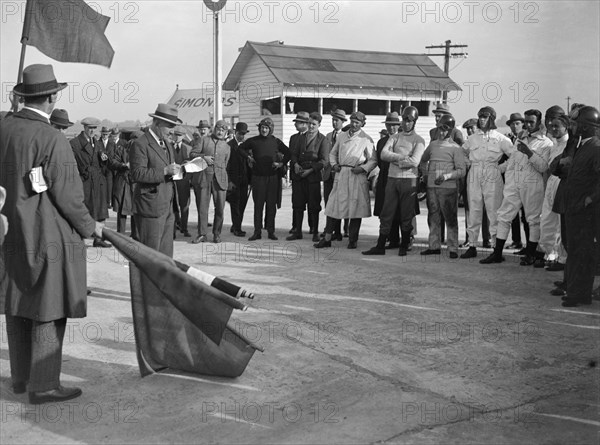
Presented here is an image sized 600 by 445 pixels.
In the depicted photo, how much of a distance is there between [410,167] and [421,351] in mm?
5362

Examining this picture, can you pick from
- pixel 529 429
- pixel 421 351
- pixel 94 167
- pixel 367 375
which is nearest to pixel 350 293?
pixel 421 351

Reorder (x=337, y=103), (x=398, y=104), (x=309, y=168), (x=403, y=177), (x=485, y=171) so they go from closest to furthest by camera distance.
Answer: (x=485, y=171) < (x=403, y=177) < (x=309, y=168) < (x=337, y=103) < (x=398, y=104)

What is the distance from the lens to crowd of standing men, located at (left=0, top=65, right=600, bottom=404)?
4977mm

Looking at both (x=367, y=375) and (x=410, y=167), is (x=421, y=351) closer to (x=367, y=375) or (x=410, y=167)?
(x=367, y=375)

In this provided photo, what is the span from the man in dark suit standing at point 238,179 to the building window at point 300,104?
17140 millimetres

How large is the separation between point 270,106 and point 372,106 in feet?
15.3

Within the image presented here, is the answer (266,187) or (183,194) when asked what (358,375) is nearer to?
(266,187)

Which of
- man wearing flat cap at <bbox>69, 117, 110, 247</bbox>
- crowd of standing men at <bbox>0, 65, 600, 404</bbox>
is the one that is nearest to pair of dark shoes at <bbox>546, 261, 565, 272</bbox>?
crowd of standing men at <bbox>0, 65, 600, 404</bbox>

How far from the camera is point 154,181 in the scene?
745 cm

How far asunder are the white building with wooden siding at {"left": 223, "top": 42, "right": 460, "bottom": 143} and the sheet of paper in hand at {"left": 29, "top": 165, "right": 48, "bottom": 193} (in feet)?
83.6

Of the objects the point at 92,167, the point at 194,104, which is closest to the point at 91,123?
the point at 92,167

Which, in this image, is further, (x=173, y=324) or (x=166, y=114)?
(x=166, y=114)

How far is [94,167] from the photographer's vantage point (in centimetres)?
1260

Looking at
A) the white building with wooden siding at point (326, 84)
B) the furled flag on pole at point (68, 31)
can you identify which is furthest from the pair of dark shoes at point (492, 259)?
the white building with wooden siding at point (326, 84)
